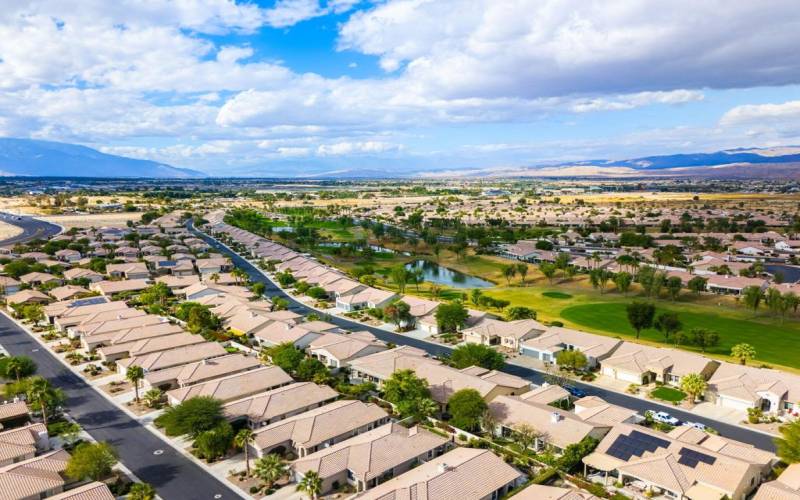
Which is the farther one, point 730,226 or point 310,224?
point 310,224

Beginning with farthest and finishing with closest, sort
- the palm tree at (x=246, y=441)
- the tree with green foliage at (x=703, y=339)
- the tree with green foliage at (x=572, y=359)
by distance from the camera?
the tree with green foliage at (x=703, y=339)
the tree with green foliage at (x=572, y=359)
the palm tree at (x=246, y=441)

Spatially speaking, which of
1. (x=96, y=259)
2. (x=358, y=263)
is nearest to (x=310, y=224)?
(x=358, y=263)

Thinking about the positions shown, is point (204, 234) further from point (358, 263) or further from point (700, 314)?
point (700, 314)

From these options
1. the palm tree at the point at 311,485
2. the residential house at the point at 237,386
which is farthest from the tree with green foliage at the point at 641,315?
the palm tree at the point at 311,485

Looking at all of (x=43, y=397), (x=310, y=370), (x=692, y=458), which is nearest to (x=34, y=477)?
(x=43, y=397)

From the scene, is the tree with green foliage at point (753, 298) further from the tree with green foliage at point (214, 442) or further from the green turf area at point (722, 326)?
the tree with green foliage at point (214, 442)
